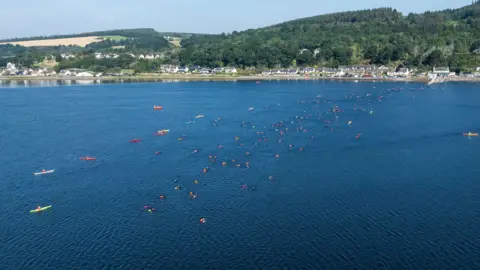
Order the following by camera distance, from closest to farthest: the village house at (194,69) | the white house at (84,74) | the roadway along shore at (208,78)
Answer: the roadway along shore at (208,78) → the white house at (84,74) → the village house at (194,69)

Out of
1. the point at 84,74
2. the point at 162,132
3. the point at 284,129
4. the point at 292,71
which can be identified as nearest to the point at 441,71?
the point at 292,71

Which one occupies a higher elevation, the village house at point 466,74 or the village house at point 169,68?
the village house at point 169,68

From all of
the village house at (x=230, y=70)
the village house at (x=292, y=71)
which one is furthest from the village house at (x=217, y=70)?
the village house at (x=292, y=71)

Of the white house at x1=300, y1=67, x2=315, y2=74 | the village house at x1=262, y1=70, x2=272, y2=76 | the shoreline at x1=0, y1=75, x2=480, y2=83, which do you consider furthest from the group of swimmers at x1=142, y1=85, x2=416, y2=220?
the village house at x1=262, y1=70, x2=272, y2=76

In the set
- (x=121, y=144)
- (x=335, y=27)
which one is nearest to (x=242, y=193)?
(x=121, y=144)

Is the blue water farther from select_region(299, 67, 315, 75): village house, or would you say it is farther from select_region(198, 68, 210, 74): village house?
select_region(198, 68, 210, 74): village house

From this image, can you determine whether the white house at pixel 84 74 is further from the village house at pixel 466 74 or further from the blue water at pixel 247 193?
the village house at pixel 466 74

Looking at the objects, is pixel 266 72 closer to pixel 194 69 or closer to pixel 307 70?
pixel 307 70

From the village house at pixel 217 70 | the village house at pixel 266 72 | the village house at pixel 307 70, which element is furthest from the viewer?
the village house at pixel 217 70

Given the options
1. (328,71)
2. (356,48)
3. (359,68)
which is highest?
(356,48)
